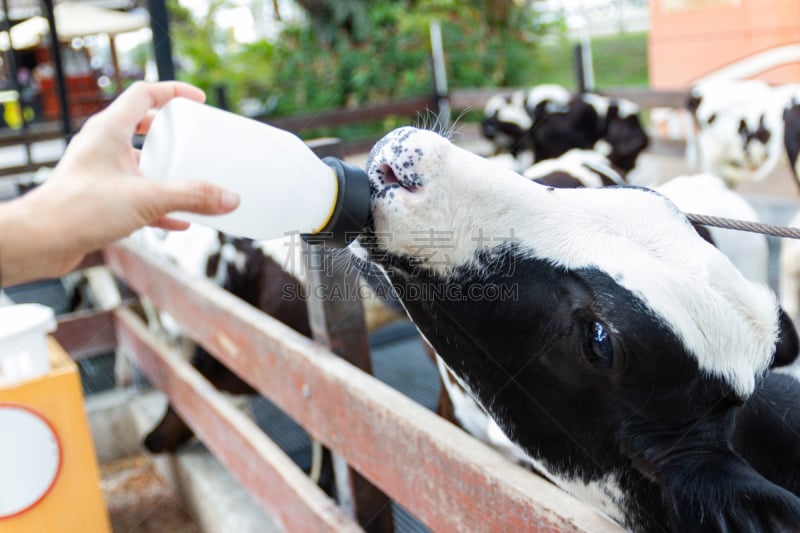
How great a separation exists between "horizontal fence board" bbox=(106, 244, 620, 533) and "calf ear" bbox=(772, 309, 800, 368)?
0.56m

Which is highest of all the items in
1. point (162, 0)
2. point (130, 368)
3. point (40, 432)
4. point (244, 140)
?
point (162, 0)

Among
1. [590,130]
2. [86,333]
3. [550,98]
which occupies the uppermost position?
[550,98]

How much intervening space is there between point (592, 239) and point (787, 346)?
1.91ft

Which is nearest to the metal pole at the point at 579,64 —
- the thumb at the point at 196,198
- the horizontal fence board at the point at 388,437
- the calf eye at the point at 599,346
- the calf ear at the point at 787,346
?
the horizontal fence board at the point at 388,437

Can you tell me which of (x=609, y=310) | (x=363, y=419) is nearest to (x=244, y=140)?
(x=609, y=310)

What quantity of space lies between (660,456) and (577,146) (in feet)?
16.6

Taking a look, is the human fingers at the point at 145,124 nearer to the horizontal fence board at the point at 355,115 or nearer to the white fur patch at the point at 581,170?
the white fur patch at the point at 581,170

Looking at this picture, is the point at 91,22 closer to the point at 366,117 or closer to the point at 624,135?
the point at 366,117

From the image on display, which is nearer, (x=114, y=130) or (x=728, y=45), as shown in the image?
(x=114, y=130)

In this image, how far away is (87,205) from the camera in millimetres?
979

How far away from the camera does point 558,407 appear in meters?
1.43

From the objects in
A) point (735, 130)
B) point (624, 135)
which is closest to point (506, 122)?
point (624, 135)

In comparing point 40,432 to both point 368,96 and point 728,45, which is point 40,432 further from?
point 368,96

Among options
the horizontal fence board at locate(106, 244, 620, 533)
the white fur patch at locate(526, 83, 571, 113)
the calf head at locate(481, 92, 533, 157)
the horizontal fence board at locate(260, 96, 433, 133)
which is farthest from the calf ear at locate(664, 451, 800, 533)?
the horizontal fence board at locate(260, 96, 433, 133)
